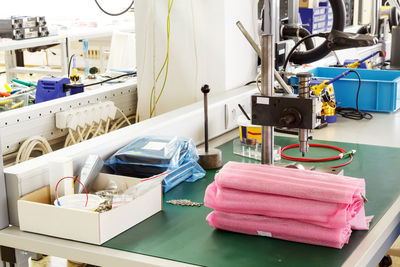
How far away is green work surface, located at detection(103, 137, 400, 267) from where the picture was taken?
1.24 metres

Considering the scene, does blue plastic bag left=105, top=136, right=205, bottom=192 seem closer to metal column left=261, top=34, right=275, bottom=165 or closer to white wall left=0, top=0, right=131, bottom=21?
metal column left=261, top=34, right=275, bottom=165

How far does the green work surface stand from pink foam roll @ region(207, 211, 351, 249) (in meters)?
0.01

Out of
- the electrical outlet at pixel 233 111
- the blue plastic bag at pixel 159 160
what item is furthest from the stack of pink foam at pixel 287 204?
the electrical outlet at pixel 233 111

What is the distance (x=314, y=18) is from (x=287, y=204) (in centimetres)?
279

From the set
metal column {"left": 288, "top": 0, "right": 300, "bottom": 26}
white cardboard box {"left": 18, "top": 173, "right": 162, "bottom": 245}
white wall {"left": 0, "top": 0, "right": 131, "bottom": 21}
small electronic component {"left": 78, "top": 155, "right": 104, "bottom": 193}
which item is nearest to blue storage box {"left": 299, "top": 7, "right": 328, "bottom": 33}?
metal column {"left": 288, "top": 0, "right": 300, "bottom": 26}

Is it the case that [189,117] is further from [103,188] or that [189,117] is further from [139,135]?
[103,188]

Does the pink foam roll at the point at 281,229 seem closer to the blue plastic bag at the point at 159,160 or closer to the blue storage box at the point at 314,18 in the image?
the blue plastic bag at the point at 159,160

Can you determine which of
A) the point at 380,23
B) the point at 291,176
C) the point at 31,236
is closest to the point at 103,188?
the point at 31,236

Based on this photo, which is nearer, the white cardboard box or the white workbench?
the white cardboard box

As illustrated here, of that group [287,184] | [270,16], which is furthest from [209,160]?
[270,16]

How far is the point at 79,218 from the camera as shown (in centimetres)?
132

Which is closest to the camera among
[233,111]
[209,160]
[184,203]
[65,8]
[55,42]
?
[184,203]

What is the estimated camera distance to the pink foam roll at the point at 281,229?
1275 millimetres

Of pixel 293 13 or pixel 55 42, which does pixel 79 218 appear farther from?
pixel 55 42
